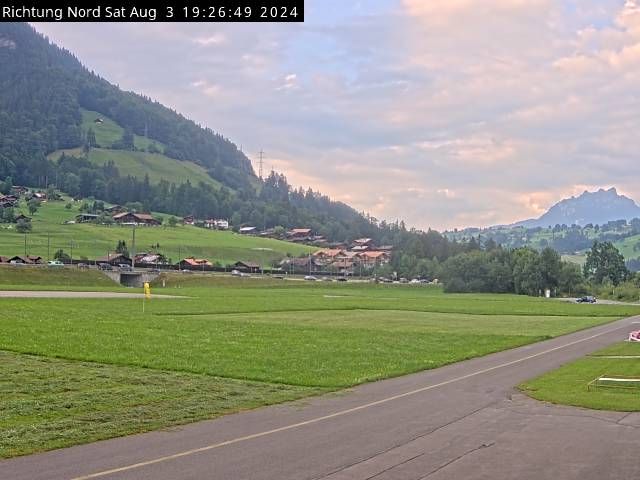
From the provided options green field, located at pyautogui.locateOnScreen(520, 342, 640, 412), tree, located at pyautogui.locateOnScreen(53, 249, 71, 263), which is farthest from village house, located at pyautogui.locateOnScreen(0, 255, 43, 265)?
green field, located at pyautogui.locateOnScreen(520, 342, 640, 412)

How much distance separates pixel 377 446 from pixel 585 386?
475 inches

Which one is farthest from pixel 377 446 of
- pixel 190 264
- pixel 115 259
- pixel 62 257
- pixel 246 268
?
pixel 246 268

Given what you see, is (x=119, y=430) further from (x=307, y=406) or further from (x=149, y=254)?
(x=149, y=254)

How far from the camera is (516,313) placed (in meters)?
83.9

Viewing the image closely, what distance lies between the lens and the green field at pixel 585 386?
20.9 m

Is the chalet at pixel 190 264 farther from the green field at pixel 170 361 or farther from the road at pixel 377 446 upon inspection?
the road at pixel 377 446

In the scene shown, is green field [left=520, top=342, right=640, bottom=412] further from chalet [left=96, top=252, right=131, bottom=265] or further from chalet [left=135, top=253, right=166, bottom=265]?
chalet [left=96, top=252, right=131, bottom=265]

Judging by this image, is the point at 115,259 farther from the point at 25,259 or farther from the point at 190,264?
the point at 25,259

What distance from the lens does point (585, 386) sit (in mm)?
24422

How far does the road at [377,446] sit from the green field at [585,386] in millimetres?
1155

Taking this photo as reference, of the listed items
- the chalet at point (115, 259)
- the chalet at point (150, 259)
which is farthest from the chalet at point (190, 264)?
the chalet at point (115, 259)

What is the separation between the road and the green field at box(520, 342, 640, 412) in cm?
115

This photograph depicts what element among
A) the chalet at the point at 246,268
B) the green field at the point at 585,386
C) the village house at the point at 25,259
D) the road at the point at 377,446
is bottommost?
the green field at the point at 585,386

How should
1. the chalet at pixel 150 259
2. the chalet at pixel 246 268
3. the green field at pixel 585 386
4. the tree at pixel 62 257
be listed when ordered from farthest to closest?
the chalet at pixel 246 268
the chalet at pixel 150 259
the tree at pixel 62 257
the green field at pixel 585 386
